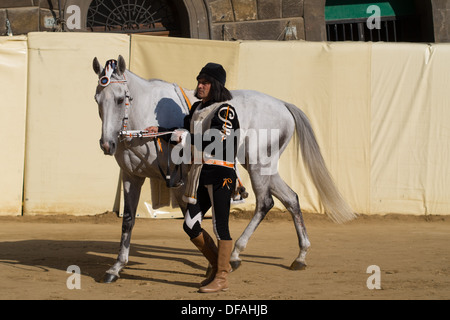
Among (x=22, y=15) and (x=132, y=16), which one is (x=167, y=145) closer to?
(x=22, y=15)

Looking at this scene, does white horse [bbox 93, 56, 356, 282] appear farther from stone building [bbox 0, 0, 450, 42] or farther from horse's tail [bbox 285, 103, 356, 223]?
stone building [bbox 0, 0, 450, 42]

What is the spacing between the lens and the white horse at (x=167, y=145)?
629cm

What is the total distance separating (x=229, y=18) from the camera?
13.3 meters

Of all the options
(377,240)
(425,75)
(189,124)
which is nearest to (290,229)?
(377,240)

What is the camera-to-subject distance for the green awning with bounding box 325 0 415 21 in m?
14.3

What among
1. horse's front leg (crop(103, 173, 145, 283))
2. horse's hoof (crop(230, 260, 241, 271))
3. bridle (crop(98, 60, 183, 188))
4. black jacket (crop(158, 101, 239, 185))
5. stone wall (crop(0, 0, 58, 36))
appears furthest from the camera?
stone wall (crop(0, 0, 58, 36))

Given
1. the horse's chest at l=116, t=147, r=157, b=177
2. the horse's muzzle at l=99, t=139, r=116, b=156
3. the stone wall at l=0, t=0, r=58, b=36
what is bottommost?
the horse's chest at l=116, t=147, r=157, b=177

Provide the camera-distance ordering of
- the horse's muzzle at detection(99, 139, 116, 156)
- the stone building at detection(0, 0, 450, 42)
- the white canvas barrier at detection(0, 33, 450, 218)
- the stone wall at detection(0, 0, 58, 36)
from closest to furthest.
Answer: the horse's muzzle at detection(99, 139, 116, 156) < the white canvas barrier at detection(0, 33, 450, 218) < the stone wall at detection(0, 0, 58, 36) < the stone building at detection(0, 0, 450, 42)

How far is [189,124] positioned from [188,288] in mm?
1438

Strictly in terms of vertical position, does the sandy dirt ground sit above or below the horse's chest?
below

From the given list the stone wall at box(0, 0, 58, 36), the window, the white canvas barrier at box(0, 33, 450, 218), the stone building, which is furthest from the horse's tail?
the window

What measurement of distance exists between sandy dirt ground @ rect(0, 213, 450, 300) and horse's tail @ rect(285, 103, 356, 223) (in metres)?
0.49

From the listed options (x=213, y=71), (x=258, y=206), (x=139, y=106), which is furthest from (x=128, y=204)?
(x=213, y=71)
